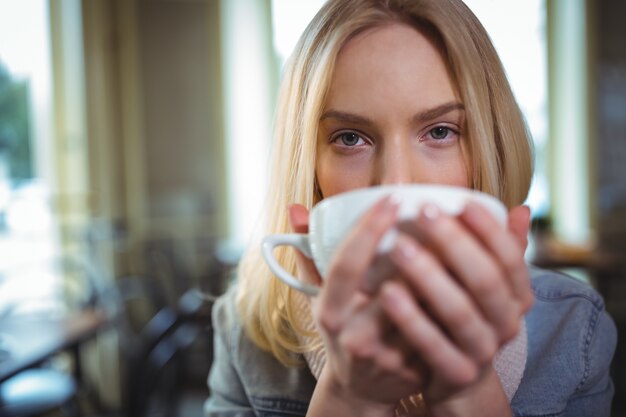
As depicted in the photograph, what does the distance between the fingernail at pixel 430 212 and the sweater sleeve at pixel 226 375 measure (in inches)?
20.9

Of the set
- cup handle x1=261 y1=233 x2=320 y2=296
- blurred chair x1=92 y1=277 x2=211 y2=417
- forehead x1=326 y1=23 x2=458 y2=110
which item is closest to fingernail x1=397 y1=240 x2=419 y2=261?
cup handle x1=261 y1=233 x2=320 y2=296

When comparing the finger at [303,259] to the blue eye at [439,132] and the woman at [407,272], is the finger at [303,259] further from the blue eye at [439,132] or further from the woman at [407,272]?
the blue eye at [439,132]

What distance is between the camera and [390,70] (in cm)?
51

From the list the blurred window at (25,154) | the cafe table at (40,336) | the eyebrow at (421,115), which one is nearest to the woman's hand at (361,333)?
the eyebrow at (421,115)

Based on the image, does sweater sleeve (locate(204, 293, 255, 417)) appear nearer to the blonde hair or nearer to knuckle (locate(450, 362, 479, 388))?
the blonde hair

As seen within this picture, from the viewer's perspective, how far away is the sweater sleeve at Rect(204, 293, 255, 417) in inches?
30.3

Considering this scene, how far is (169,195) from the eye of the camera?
4.05 meters

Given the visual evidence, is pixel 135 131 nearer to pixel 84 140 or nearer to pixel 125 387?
pixel 84 140

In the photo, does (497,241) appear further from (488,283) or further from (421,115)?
(421,115)

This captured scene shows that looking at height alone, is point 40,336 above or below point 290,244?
below

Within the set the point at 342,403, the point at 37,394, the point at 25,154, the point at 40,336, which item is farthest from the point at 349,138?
the point at 25,154

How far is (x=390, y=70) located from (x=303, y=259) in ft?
0.65

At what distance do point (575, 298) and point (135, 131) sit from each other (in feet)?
11.4

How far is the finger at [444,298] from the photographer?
0.33 metres
